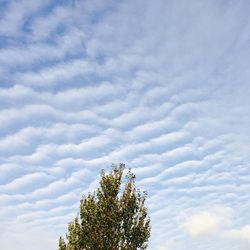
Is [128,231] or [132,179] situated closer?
[128,231]

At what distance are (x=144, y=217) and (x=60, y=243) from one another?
320 inches

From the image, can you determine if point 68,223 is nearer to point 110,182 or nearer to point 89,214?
point 89,214

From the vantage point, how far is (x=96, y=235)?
126ft

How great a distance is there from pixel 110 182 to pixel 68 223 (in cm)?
547

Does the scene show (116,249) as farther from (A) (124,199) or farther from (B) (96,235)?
(A) (124,199)

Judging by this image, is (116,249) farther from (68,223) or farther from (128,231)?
(68,223)

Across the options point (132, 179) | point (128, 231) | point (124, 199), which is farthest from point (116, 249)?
point (132, 179)

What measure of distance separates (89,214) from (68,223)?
7.72ft

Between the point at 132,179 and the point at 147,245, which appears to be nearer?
the point at 147,245

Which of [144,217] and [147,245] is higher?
[144,217]

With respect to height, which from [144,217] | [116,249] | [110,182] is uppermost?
[110,182]

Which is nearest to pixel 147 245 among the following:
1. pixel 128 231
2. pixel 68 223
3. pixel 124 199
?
pixel 128 231

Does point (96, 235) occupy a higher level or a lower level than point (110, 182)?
lower

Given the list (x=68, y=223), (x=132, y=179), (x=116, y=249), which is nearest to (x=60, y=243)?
(x=68, y=223)
